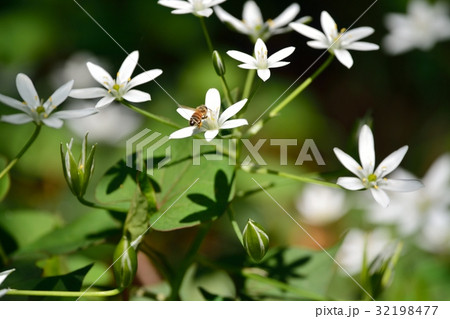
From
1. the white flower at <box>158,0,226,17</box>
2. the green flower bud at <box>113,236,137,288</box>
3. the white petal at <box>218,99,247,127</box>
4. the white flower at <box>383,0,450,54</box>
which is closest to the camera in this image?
the green flower bud at <box>113,236,137,288</box>

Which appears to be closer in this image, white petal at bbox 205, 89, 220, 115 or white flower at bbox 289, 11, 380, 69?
white petal at bbox 205, 89, 220, 115

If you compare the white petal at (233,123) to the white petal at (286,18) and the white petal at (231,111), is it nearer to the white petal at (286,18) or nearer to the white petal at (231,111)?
the white petal at (231,111)

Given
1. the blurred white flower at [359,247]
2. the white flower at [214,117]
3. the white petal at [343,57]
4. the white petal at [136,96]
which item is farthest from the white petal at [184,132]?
the blurred white flower at [359,247]

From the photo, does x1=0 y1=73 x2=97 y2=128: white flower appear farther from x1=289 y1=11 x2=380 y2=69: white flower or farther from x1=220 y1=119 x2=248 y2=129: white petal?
x1=289 y1=11 x2=380 y2=69: white flower

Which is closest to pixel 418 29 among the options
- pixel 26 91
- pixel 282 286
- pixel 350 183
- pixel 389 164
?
pixel 389 164

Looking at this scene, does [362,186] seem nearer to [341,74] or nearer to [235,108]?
[235,108]

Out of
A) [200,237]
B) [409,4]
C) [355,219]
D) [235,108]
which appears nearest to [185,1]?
[235,108]

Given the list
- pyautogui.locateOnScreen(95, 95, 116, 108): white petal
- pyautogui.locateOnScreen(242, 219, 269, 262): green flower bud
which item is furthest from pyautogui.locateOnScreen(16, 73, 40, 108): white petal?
pyautogui.locateOnScreen(242, 219, 269, 262): green flower bud
